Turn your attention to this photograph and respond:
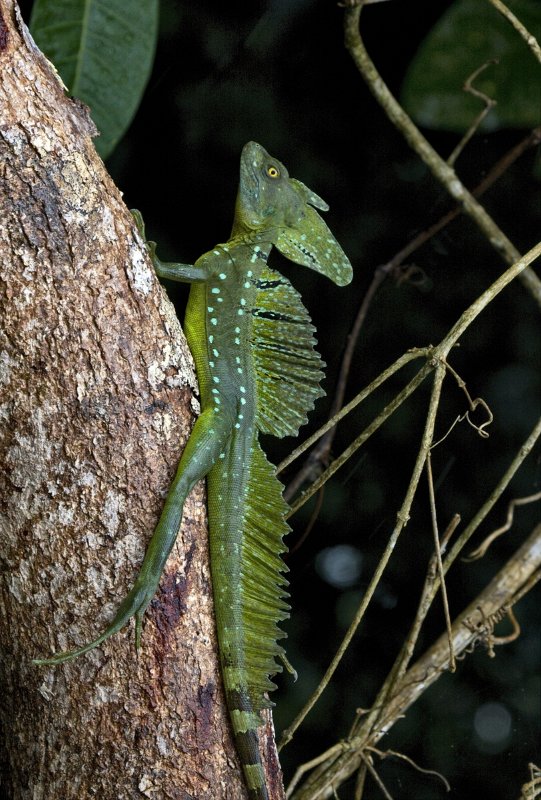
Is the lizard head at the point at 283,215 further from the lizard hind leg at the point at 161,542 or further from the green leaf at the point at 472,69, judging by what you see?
the green leaf at the point at 472,69

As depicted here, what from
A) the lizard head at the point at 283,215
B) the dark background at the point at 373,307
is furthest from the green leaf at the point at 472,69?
the lizard head at the point at 283,215

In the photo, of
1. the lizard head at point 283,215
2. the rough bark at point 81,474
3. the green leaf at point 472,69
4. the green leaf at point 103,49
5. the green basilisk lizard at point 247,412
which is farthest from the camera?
the green leaf at point 472,69

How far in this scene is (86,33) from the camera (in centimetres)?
177

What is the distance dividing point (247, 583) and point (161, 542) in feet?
0.72

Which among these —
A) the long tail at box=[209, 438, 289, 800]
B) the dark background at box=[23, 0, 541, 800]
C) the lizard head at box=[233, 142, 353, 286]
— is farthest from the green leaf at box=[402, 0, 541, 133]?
the long tail at box=[209, 438, 289, 800]

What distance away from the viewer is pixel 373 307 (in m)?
2.19

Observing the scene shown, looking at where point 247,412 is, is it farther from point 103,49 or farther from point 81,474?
point 103,49

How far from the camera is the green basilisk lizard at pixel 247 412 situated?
1.29m

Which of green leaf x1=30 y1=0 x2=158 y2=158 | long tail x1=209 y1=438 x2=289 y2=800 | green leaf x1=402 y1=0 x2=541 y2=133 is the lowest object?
long tail x1=209 y1=438 x2=289 y2=800

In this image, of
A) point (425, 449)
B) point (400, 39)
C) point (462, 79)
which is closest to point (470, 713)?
point (425, 449)

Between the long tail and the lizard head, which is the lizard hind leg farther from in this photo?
the lizard head

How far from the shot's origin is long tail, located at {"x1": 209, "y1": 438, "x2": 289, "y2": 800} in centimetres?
130

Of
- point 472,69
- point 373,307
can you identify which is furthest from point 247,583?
point 472,69

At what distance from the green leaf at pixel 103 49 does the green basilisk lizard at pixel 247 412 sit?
391 millimetres
